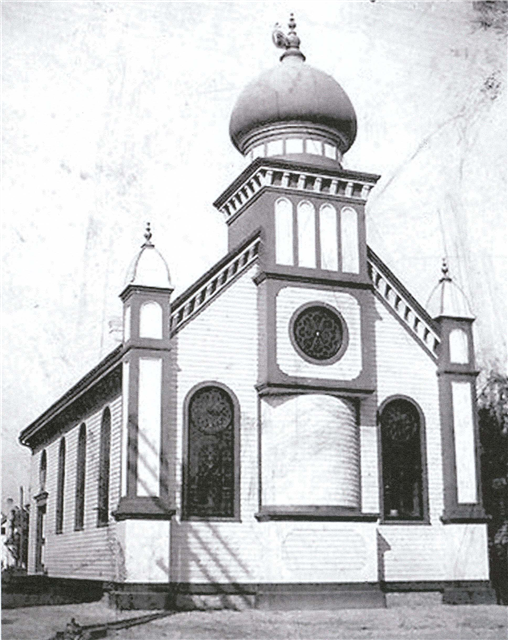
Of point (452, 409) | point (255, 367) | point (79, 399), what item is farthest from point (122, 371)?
point (452, 409)

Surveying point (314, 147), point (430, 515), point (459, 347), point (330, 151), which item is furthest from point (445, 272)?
point (430, 515)

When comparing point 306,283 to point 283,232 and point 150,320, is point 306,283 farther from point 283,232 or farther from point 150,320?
point 150,320

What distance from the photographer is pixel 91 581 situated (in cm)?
2520

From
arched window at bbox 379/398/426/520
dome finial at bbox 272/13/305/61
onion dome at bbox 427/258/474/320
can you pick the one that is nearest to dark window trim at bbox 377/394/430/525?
arched window at bbox 379/398/426/520

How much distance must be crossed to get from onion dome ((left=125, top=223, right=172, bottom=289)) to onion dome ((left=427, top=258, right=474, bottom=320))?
712 centimetres

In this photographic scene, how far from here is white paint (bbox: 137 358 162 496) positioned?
22531 mm

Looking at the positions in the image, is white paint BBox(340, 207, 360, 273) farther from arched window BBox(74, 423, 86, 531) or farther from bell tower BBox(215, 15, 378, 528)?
arched window BBox(74, 423, 86, 531)

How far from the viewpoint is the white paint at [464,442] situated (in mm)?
25328

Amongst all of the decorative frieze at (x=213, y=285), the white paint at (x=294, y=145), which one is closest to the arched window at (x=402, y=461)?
the decorative frieze at (x=213, y=285)

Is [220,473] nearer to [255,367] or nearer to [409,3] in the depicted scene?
[255,367]

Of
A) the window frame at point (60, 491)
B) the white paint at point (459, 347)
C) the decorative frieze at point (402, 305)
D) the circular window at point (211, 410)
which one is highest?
the decorative frieze at point (402, 305)

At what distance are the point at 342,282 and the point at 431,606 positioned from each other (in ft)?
25.7

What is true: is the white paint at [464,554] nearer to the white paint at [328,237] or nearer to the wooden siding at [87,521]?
the white paint at [328,237]

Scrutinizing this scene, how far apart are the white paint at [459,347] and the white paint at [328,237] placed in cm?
355
